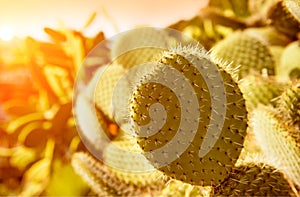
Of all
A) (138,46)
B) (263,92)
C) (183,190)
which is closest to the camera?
(183,190)

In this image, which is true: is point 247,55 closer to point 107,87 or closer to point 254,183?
point 107,87

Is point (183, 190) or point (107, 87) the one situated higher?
point (107, 87)

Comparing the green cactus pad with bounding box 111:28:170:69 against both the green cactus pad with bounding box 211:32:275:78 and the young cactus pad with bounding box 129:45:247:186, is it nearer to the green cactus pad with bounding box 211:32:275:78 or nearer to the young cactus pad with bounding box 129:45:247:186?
the green cactus pad with bounding box 211:32:275:78

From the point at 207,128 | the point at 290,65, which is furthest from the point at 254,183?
the point at 290,65

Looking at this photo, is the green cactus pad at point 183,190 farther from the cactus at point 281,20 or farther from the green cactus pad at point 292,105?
the cactus at point 281,20

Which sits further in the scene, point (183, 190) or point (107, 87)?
point (107, 87)

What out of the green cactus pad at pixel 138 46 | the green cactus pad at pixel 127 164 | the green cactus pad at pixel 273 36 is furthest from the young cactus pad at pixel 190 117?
the green cactus pad at pixel 273 36

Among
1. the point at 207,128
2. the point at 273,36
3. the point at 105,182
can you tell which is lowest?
the point at 105,182

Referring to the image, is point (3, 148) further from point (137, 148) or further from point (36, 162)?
point (137, 148)
